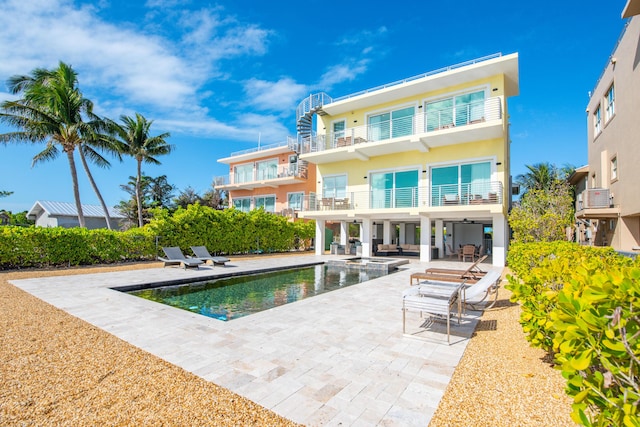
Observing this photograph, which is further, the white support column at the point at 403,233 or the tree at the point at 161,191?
the tree at the point at 161,191

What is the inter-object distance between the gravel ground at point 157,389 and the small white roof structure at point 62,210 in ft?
120

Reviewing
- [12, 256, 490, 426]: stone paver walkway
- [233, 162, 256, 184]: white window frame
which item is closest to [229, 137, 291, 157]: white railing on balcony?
[233, 162, 256, 184]: white window frame

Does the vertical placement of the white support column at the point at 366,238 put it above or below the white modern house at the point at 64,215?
below

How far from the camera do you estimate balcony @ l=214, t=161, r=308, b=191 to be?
28984mm

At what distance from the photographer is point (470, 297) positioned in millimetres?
5859

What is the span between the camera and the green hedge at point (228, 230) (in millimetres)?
16984

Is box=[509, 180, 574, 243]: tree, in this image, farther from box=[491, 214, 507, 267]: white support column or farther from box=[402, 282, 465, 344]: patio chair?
box=[402, 282, 465, 344]: patio chair

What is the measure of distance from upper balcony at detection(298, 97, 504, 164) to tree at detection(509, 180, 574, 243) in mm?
3855

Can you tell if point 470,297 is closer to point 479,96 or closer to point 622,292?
point 622,292

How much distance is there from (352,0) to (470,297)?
1548 centimetres

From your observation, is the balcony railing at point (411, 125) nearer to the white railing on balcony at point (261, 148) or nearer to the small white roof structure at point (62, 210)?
the white railing on balcony at point (261, 148)

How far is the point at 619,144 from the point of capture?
13539 millimetres

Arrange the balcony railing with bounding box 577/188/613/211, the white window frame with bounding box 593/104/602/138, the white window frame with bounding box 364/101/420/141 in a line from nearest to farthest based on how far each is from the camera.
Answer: the balcony railing with bounding box 577/188/613/211
the white window frame with bounding box 593/104/602/138
the white window frame with bounding box 364/101/420/141

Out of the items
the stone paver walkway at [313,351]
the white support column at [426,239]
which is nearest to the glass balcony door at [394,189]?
the white support column at [426,239]
